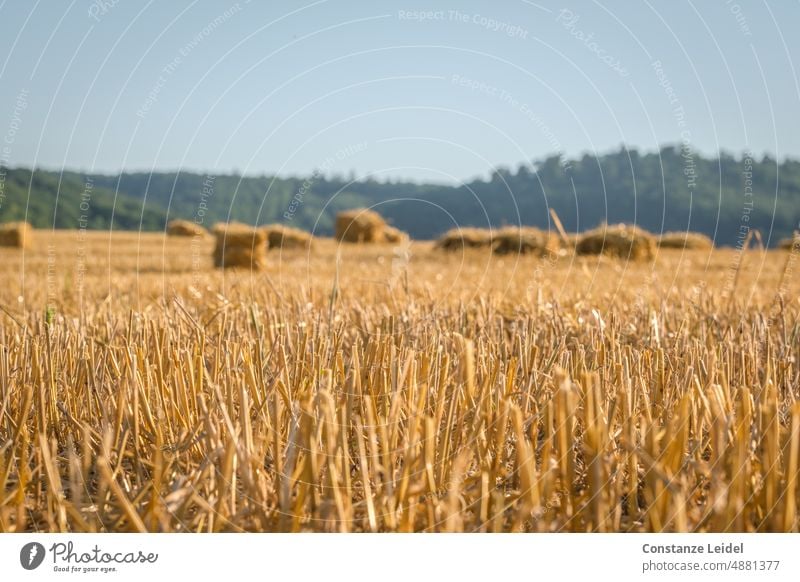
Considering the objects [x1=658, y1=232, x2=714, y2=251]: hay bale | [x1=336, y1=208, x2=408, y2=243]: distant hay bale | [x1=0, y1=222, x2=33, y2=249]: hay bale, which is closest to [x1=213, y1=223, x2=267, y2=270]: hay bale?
[x1=336, y1=208, x2=408, y2=243]: distant hay bale

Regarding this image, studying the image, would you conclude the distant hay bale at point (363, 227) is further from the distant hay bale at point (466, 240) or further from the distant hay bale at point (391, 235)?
the distant hay bale at point (466, 240)

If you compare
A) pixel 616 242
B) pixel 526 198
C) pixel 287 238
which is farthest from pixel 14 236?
pixel 526 198

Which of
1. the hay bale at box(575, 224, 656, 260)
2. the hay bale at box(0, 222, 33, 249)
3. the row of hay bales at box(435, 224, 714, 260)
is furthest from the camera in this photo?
the hay bale at box(0, 222, 33, 249)

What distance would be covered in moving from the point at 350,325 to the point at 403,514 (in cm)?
154

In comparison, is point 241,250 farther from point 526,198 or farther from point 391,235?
point 526,198

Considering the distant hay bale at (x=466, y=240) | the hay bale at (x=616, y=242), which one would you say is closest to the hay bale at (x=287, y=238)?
the distant hay bale at (x=466, y=240)

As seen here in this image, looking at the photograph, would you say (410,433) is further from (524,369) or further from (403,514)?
(524,369)

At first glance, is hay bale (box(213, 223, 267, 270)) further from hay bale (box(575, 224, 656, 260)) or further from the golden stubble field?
the golden stubble field

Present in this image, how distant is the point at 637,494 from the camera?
55.5 inches

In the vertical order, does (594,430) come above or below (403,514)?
above

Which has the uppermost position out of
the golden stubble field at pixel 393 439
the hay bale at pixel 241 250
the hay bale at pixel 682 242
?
the hay bale at pixel 682 242
